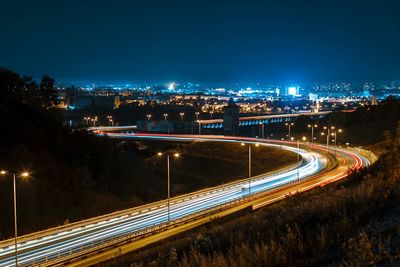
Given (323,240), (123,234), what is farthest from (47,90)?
(323,240)

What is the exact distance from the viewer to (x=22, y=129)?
132ft

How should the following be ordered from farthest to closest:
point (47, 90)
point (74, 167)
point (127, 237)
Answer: point (47, 90)
point (74, 167)
point (127, 237)

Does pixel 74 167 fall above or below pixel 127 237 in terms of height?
above

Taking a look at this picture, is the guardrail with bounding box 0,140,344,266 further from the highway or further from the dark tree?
the dark tree

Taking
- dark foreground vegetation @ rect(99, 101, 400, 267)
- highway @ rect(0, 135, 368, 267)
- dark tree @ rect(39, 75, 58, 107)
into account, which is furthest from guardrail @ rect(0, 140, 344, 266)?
dark tree @ rect(39, 75, 58, 107)

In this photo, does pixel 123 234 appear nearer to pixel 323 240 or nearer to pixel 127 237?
pixel 127 237

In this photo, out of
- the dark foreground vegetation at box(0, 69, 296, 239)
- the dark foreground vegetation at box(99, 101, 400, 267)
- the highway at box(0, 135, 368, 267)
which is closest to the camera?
the dark foreground vegetation at box(99, 101, 400, 267)

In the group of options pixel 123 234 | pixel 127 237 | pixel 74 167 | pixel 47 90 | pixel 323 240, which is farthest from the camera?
pixel 47 90

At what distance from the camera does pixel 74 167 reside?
39375mm

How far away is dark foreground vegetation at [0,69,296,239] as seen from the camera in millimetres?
32500

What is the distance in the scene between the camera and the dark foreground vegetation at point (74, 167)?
32.5 m

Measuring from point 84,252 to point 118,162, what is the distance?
88.8ft

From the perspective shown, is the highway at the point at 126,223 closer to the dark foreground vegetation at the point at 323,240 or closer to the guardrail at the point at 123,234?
the guardrail at the point at 123,234

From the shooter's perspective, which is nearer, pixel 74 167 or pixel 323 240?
pixel 323 240
